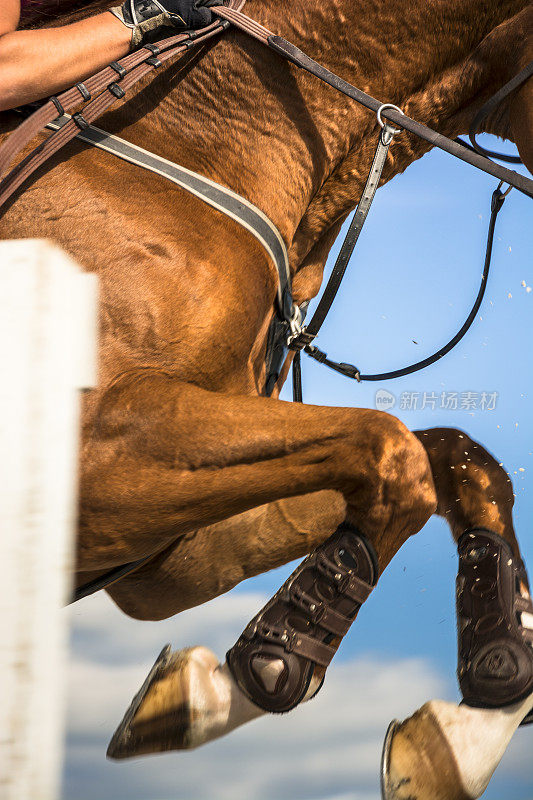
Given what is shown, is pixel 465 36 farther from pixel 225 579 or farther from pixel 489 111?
pixel 225 579

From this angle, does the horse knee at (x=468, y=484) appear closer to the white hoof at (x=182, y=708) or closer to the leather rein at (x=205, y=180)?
the leather rein at (x=205, y=180)

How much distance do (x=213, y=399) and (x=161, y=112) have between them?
0.58m

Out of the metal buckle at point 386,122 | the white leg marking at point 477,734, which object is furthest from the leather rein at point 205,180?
the white leg marking at point 477,734

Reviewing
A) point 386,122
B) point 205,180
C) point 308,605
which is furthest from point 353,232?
point 308,605

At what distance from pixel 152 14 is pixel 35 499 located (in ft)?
3.05

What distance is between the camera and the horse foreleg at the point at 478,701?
58.1 inches

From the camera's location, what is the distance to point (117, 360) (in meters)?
1.35

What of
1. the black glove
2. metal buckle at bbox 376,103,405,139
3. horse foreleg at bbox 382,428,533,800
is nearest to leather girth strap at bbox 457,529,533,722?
horse foreleg at bbox 382,428,533,800

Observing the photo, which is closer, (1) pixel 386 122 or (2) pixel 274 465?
(2) pixel 274 465

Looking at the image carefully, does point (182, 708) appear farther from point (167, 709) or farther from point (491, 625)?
point (491, 625)

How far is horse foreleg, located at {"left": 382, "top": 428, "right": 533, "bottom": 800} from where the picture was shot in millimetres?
1475

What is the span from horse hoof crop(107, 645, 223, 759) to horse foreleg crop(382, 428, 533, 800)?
371 mm

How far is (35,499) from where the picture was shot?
1.02 m

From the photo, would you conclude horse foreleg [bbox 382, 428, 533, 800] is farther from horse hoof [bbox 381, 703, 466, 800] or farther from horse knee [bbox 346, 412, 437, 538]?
horse knee [bbox 346, 412, 437, 538]
